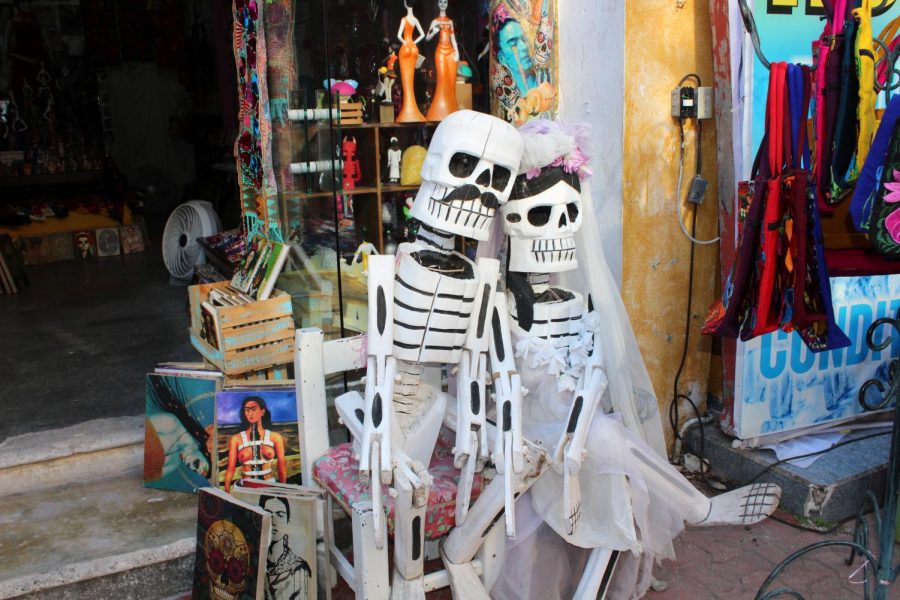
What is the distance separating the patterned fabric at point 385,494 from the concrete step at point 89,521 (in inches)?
30.1

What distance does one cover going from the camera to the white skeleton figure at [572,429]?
2861 mm

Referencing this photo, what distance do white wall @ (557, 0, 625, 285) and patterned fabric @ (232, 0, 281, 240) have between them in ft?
5.39

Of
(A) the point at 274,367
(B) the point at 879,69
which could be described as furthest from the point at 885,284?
(A) the point at 274,367

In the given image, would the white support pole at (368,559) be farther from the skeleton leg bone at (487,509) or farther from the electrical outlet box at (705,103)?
the electrical outlet box at (705,103)

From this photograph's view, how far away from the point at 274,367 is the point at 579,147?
1947 millimetres

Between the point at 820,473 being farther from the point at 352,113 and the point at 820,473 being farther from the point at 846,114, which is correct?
the point at 352,113

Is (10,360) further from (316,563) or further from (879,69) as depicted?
→ (879,69)

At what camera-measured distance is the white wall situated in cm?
381

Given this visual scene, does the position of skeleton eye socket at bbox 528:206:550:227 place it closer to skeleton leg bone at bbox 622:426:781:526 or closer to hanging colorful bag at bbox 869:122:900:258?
skeleton leg bone at bbox 622:426:781:526

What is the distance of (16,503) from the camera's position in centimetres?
363

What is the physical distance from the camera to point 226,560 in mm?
2867

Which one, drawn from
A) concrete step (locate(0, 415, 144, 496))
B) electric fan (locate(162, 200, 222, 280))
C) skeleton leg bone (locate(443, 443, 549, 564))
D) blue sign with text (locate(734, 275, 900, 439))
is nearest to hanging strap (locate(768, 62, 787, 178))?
blue sign with text (locate(734, 275, 900, 439))

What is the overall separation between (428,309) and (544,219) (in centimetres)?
63

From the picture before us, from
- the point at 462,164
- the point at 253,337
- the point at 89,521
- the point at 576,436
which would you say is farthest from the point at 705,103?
the point at 89,521
